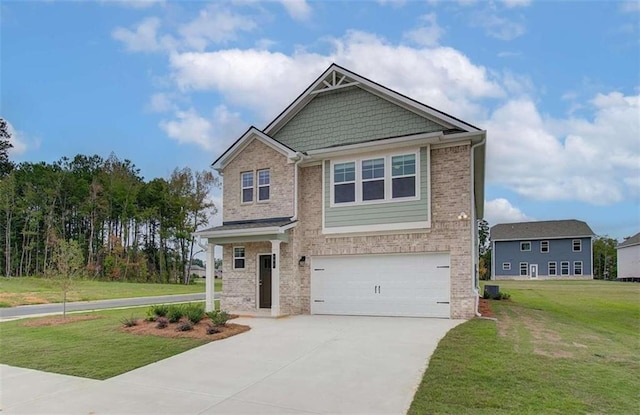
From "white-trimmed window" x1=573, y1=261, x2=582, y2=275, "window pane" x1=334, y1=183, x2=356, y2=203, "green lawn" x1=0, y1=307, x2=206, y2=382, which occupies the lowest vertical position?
"white-trimmed window" x1=573, y1=261, x2=582, y2=275

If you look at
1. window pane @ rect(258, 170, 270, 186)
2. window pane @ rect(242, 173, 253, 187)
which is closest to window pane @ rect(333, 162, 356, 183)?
window pane @ rect(258, 170, 270, 186)

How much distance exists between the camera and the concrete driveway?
5887 mm

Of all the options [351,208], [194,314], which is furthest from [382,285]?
[194,314]

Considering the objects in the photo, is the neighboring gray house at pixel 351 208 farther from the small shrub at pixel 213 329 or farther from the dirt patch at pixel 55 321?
the dirt patch at pixel 55 321

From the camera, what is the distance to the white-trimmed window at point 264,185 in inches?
652

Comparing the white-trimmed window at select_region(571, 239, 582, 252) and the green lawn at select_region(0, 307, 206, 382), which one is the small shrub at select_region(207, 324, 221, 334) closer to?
the green lawn at select_region(0, 307, 206, 382)

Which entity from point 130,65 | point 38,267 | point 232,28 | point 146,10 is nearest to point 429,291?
point 232,28

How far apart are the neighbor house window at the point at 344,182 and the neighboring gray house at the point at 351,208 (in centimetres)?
4

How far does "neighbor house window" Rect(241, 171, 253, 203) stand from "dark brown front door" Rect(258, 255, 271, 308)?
94.2 inches

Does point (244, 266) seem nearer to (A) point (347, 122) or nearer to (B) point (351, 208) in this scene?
(B) point (351, 208)

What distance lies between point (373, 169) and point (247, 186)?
5.12 metres

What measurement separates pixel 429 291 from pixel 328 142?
660cm

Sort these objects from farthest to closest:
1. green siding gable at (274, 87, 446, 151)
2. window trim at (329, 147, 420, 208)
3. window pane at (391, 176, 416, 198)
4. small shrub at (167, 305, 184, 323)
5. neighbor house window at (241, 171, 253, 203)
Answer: neighbor house window at (241, 171, 253, 203) < green siding gable at (274, 87, 446, 151) < window pane at (391, 176, 416, 198) < window trim at (329, 147, 420, 208) < small shrub at (167, 305, 184, 323)

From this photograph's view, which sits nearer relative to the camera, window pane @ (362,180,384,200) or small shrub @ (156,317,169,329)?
small shrub @ (156,317,169,329)
